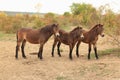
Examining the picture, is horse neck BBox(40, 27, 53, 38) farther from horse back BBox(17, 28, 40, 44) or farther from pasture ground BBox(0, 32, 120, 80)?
pasture ground BBox(0, 32, 120, 80)

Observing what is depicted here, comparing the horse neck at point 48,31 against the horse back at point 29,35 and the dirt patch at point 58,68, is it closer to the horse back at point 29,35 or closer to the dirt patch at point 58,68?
the horse back at point 29,35

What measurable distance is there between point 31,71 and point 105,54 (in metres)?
4.47

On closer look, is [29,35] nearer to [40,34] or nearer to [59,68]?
[40,34]

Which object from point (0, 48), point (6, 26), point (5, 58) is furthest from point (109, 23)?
point (6, 26)

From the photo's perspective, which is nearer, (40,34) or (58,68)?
(58,68)

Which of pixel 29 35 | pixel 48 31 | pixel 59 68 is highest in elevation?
pixel 48 31

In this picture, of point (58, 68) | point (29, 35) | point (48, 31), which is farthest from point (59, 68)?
point (29, 35)

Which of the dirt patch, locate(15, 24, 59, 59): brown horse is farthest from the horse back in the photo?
the dirt patch

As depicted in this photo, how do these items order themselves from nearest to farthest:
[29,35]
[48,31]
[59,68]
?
[59,68]
[48,31]
[29,35]

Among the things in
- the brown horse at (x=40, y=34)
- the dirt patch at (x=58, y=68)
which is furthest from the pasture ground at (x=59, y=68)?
the brown horse at (x=40, y=34)

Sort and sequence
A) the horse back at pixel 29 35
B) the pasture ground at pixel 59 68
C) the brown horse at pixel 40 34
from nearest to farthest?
1. the pasture ground at pixel 59 68
2. the brown horse at pixel 40 34
3. the horse back at pixel 29 35

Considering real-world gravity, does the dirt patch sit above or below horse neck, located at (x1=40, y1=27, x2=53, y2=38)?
below

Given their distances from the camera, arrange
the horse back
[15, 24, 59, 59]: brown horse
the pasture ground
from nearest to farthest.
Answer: the pasture ground → [15, 24, 59, 59]: brown horse → the horse back

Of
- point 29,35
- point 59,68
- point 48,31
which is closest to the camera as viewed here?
point 59,68
